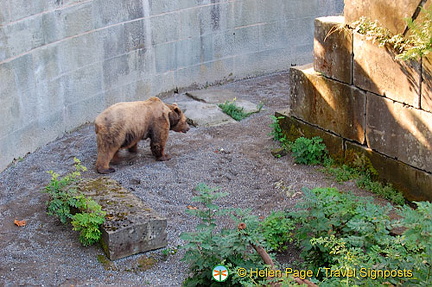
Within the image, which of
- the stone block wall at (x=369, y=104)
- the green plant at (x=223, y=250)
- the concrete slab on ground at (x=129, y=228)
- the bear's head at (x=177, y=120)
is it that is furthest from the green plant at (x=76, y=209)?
the stone block wall at (x=369, y=104)

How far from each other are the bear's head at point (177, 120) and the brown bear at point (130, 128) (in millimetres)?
25

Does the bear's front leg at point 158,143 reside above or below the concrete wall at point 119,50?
below

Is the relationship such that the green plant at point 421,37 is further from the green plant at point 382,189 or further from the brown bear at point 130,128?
the brown bear at point 130,128

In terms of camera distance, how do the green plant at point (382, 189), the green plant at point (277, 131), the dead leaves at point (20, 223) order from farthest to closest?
the green plant at point (277, 131) < the green plant at point (382, 189) < the dead leaves at point (20, 223)

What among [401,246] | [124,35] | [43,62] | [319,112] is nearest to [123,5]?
[124,35]

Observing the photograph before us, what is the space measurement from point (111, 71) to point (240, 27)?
337 cm

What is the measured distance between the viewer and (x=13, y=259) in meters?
6.44

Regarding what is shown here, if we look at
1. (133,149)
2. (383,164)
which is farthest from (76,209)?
(383,164)

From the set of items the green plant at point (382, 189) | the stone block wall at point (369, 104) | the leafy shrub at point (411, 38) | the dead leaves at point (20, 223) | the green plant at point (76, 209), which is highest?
the leafy shrub at point (411, 38)

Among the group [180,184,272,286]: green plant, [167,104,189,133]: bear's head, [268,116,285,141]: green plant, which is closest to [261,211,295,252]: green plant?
[180,184,272,286]: green plant

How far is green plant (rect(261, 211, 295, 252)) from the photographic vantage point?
654 centimetres

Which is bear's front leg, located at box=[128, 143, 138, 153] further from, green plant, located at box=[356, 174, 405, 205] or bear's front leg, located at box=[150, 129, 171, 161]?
green plant, located at box=[356, 174, 405, 205]

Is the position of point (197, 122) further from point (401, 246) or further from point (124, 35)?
point (401, 246)

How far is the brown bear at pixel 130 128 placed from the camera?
855 centimetres
